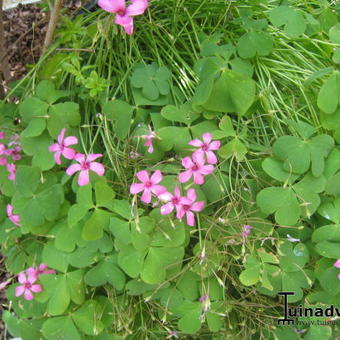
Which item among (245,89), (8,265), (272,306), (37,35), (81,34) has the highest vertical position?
(81,34)

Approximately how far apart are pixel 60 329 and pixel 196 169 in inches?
19.5

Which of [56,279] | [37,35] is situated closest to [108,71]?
[56,279]

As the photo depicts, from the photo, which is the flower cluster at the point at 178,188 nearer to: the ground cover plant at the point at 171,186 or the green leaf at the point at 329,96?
the ground cover plant at the point at 171,186

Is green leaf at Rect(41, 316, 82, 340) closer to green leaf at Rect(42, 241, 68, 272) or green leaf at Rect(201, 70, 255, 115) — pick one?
green leaf at Rect(42, 241, 68, 272)

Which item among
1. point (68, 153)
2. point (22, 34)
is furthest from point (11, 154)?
point (22, 34)

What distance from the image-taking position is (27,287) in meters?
1.02

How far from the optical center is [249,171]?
3.43 feet

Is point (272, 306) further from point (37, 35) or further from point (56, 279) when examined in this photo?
point (37, 35)

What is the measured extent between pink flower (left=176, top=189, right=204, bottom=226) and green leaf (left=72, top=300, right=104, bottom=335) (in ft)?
1.09

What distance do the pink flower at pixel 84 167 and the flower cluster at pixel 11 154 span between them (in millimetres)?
215

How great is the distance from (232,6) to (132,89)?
37 centimetres

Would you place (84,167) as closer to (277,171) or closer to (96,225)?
(96,225)

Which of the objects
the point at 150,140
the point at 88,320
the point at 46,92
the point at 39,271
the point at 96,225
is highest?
the point at 46,92

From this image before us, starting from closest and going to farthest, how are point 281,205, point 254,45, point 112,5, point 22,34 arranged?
point 112,5, point 281,205, point 254,45, point 22,34
